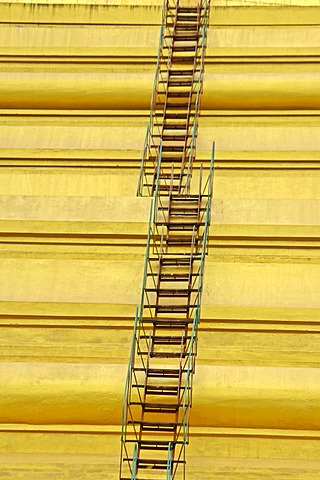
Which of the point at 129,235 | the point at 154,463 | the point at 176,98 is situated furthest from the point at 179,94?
the point at 154,463

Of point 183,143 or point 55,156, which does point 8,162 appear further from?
point 183,143

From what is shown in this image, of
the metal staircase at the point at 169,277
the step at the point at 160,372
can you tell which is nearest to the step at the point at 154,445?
the metal staircase at the point at 169,277

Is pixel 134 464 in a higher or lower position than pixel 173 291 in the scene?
lower

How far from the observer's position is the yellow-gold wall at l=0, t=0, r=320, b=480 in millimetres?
11812

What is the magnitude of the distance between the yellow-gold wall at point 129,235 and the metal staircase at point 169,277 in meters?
0.15

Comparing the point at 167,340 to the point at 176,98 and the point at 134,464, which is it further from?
the point at 176,98

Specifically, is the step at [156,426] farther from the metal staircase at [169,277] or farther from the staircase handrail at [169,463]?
the staircase handrail at [169,463]

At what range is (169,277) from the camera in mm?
13141

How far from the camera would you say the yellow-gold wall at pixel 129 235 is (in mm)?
11812

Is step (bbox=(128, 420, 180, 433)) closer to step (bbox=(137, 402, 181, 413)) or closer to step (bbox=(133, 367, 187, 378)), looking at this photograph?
step (bbox=(137, 402, 181, 413))

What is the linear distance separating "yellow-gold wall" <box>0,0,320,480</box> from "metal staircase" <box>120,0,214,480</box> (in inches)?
5.8

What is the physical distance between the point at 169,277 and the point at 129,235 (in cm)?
79

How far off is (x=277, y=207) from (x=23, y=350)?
342cm

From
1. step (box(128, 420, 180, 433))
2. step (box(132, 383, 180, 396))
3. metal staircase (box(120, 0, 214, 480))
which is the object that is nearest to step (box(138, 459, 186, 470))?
metal staircase (box(120, 0, 214, 480))
